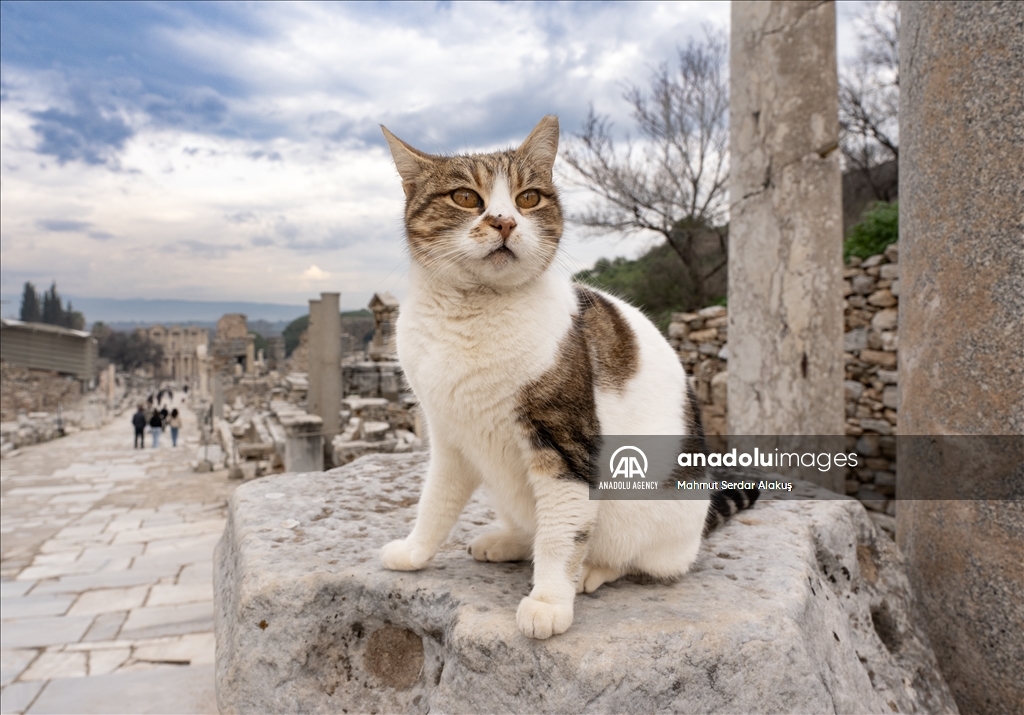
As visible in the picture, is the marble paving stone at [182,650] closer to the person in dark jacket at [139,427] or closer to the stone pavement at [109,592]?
the stone pavement at [109,592]

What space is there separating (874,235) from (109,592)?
8.56 metres

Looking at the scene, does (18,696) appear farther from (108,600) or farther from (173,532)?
(173,532)

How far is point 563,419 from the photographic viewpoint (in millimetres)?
1718

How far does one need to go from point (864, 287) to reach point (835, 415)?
287 centimetres

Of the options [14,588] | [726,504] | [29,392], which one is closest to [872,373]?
[726,504]

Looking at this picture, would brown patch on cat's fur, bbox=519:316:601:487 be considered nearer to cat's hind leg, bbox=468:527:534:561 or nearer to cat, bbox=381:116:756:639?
cat, bbox=381:116:756:639

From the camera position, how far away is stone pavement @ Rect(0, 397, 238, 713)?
121 inches

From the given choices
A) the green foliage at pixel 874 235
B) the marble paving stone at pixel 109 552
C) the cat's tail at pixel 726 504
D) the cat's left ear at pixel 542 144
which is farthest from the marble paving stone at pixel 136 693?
the green foliage at pixel 874 235

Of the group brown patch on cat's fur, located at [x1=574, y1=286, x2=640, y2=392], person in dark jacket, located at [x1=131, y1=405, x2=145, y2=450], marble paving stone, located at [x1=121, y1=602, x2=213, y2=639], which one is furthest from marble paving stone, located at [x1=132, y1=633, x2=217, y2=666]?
person in dark jacket, located at [x1=131, y1=405, x2=145, y2=450]

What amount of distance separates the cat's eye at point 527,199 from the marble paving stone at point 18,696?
11.2 feet

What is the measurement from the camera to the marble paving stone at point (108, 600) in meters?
4.96

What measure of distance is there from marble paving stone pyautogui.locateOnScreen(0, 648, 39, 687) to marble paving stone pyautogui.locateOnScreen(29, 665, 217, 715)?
59 centimetres

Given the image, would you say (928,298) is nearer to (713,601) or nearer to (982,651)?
(982,651)

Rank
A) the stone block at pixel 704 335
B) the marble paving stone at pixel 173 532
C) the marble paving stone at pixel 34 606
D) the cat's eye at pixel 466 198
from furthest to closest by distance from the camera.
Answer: the stone block at pixel 704 335 < the marble paving stone at pixel 173 532 < the marble paving stone at pixel 34 606 < the cat's eye at pixel 466 198
